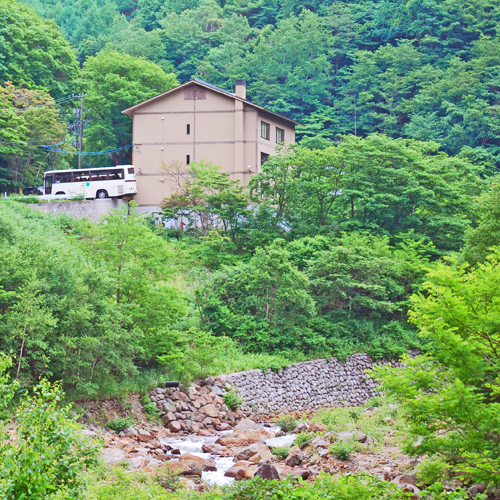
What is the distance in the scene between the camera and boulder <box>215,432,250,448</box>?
21.5 meters

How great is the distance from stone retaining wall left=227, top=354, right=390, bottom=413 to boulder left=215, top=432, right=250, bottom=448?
4567 millimetres

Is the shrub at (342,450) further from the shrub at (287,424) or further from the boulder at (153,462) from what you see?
the shrub at (287,424)

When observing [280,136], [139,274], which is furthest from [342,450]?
[280,136]

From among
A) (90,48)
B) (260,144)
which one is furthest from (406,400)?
(90,48)

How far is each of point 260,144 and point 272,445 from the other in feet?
93.9

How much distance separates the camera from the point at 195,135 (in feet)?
151

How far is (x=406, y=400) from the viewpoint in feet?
42.9

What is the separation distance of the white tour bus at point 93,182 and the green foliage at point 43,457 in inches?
1445

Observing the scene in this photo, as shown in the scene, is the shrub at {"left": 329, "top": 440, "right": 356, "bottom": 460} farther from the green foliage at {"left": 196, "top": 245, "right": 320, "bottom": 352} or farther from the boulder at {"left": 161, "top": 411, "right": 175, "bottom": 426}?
the green foliage at {"left": 196, "top": 245, "right": 320, "bottom": 352}

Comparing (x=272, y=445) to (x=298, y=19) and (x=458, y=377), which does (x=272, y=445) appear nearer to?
(x=458, y=377)

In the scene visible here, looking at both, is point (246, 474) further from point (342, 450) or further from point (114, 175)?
point (114, 175)

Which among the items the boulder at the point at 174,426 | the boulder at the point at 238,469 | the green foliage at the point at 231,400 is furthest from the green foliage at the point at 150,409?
the boulder at the point at 238,469

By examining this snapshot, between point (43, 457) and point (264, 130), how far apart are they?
4021 cm

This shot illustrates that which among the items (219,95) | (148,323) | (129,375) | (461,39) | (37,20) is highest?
(461,39)
